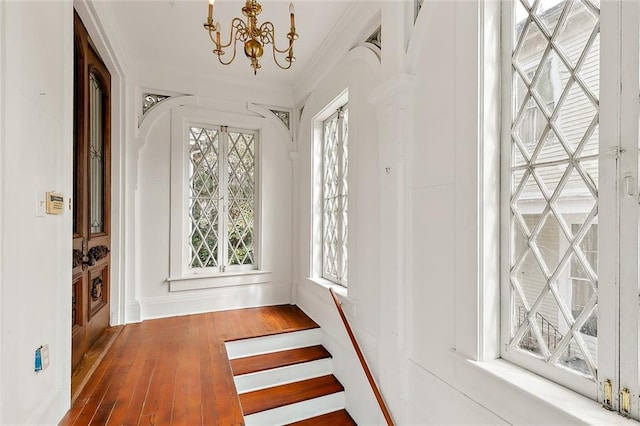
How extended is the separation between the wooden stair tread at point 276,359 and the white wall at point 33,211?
1201 millimetres

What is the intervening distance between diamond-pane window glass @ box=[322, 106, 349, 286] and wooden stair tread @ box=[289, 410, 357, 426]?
1.09 metres

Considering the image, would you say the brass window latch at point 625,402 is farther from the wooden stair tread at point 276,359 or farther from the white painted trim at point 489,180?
the wooden stair tread at point 276,359

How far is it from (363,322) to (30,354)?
1955 millimetres

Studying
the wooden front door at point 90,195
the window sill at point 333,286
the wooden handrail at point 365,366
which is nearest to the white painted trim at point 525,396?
the wooden handrail at point 365,366

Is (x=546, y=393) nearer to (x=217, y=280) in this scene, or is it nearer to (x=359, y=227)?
(x=359, y=227)

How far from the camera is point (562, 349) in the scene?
47.9 inches

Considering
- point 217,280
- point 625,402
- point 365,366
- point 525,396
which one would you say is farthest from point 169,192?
point 625,402

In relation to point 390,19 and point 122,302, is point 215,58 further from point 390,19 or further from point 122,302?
point 122,302

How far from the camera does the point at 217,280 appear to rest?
360 centimetres

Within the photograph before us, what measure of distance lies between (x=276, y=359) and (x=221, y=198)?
1.93m

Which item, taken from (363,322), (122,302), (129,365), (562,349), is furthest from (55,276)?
(562,349)

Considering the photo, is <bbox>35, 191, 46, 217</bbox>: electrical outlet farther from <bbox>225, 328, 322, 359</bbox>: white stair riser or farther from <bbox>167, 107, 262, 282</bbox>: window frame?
<bbox>167, 107, 262, 282</bbox>: window frame

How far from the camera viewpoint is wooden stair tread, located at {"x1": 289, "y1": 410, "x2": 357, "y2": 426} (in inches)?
96.1

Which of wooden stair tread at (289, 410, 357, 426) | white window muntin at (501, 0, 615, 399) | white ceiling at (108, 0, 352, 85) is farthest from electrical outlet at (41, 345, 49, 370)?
white ceiling at (108, 0, 352, 85)
